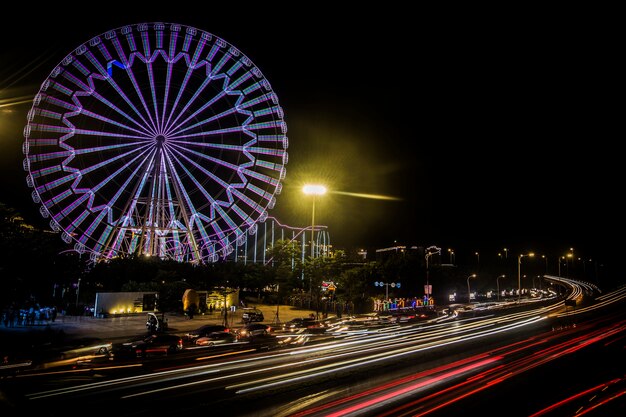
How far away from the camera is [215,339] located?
998 inches

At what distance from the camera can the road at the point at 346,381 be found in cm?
1134

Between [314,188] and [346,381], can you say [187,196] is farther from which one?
[346,381]

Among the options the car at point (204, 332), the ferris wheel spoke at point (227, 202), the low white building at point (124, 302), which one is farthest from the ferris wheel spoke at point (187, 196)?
the car at point (204, 332)

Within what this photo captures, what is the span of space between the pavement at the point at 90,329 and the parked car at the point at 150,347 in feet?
8.11

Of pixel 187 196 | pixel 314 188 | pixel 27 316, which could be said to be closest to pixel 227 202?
pixel 187 196

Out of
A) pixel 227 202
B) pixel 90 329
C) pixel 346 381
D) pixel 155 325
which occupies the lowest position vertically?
pixel 90 329

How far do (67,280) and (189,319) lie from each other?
10168mm

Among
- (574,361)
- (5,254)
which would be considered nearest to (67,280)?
(5,254)

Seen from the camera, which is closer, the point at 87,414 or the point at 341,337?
the point at 87,414

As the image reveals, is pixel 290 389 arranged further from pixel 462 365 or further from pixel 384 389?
pixel 462 365

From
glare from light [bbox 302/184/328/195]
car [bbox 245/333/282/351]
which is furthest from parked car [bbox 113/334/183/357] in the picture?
glare from light [bbox 302/184/328/195]

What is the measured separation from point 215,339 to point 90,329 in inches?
461

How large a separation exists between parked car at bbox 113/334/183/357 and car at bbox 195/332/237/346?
2.08 m

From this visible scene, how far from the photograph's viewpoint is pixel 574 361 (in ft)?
59.5
